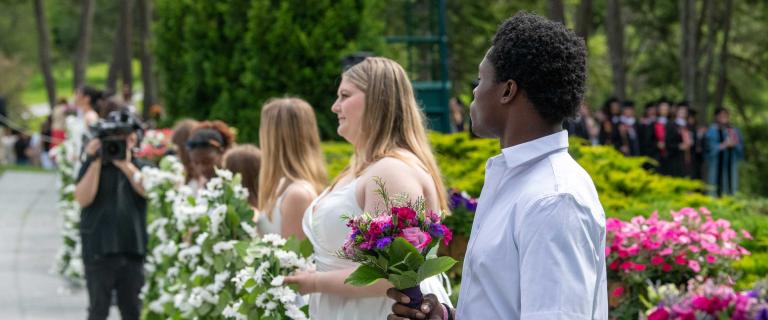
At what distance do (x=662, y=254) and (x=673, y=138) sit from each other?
17573 mm

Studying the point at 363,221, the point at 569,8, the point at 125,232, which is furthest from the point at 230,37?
the point at 569,8

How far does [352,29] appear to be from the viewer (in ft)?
49.7

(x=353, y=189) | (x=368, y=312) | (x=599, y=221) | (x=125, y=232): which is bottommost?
(x=125, y=232)

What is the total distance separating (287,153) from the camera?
5.84 meters

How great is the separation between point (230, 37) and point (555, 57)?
13.5 m

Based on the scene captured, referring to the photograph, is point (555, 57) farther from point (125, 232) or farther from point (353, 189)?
point (125, 232)

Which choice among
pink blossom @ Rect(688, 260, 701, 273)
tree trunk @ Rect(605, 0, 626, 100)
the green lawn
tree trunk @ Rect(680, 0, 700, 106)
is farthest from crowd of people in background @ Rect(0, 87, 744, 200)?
the green lawn

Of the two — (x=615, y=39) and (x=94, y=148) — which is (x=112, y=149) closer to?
(x=94, y=148)

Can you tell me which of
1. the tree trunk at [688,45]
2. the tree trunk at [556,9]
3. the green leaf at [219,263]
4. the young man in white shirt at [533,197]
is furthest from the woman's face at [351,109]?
the tree trunk at [688,45]

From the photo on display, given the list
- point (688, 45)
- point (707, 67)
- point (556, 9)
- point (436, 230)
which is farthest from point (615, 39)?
point (436, 230)

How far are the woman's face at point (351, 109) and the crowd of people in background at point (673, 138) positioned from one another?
17.6 meters

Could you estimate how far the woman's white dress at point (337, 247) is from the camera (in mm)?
4426

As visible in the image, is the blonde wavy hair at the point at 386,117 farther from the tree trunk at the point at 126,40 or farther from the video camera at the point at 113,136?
the tree trunk at the point at 126,40

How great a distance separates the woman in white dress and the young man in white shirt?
58.3 inches
